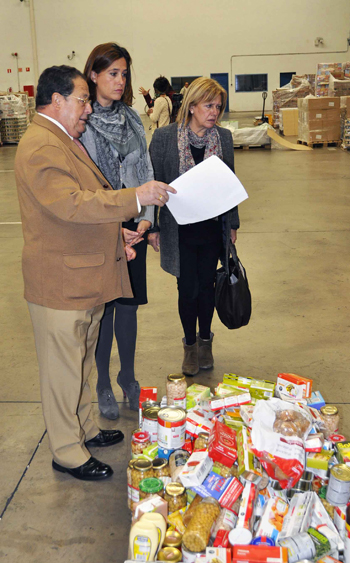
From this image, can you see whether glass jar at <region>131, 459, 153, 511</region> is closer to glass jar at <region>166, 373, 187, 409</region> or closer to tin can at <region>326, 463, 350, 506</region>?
glass jar at <region>166, 373, 187, 409</region>

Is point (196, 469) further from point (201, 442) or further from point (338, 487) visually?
point (338, 487)

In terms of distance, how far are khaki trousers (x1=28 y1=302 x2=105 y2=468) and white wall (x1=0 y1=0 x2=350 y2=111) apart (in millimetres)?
20591

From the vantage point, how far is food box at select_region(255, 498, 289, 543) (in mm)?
1716

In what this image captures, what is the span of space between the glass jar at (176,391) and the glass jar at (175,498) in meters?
0.47

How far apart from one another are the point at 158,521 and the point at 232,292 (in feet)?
4.82

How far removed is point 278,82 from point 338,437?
22166mm

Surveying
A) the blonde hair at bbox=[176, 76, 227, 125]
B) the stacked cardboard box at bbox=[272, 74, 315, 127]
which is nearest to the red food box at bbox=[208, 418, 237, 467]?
the blonde hair at bbox=[176, 76, 227, 125]

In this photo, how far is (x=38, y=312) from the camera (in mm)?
2105

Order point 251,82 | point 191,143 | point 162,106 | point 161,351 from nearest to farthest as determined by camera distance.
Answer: point 191,143
point 161,351
point 162,106
point 251,82

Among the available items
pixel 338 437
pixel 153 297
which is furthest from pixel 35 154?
pixel 153 297

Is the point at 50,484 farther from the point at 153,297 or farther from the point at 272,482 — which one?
the point at 153,297

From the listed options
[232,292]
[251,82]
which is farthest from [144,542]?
[251,82]

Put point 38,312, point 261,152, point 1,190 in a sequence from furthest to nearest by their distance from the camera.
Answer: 1. point 261,152
2. point 1,190
3. point 38,312

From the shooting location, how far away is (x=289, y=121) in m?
14.6
